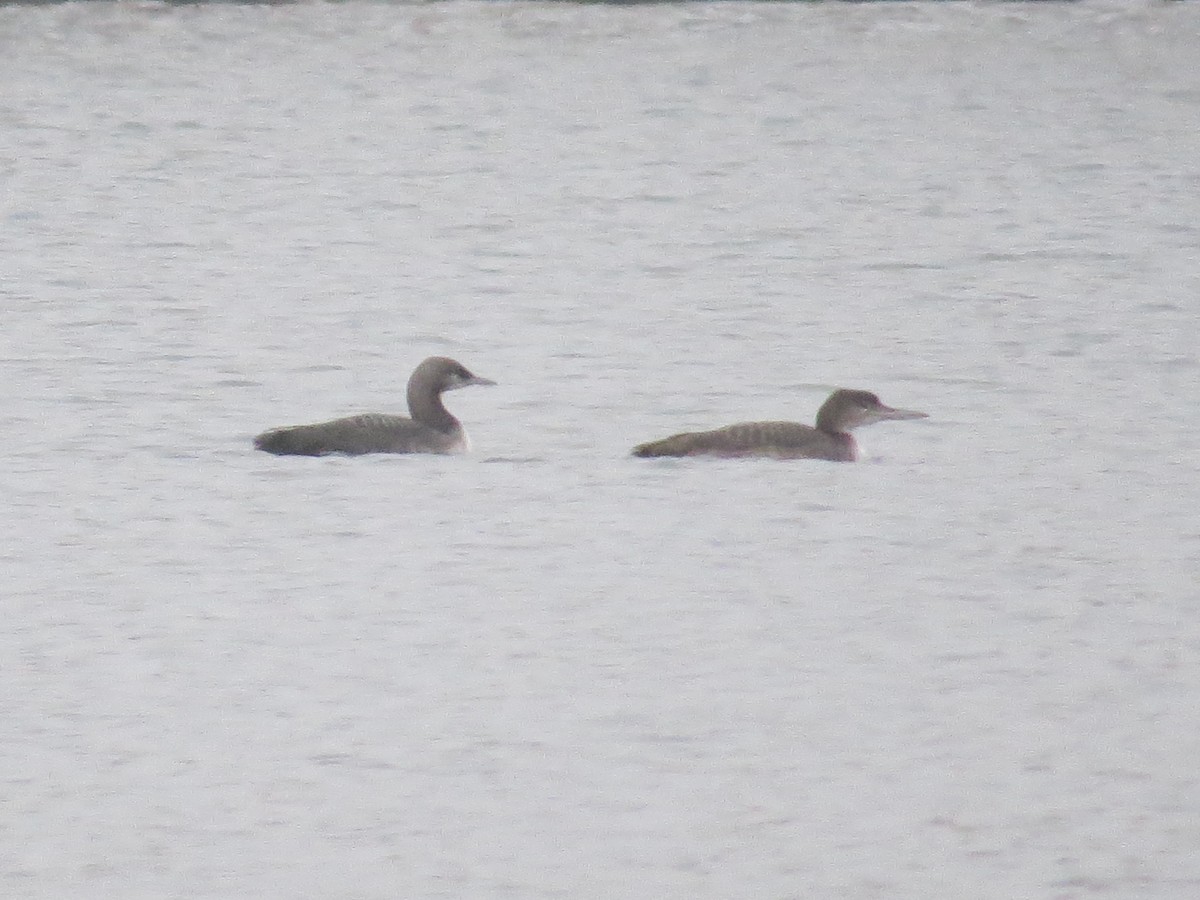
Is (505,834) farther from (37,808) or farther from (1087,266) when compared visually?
(1087,266)

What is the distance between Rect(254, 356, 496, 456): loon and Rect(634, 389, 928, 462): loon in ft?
2.83

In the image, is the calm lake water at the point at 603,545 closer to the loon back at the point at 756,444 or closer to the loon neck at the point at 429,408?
the loon back at the point at 756,444

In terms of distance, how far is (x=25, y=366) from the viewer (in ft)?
47.7

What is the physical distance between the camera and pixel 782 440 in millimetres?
11672

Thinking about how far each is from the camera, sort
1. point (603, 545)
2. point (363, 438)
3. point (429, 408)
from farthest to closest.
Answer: point (429, 408) → point (363, 438) → point (603, 545)

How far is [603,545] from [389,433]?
1.99m

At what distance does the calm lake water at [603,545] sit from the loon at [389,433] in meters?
0.10

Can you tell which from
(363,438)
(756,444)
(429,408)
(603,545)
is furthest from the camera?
(429,408)

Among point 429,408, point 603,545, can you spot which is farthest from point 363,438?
point 603,545

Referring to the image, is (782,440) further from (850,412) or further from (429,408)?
(429,408)

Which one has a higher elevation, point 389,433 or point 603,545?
point 389,433

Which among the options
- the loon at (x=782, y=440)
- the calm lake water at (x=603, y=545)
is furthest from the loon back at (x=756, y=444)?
the calm lake water at (x=603, y=545)

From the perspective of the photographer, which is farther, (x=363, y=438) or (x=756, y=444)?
A: (x=363, y=438)

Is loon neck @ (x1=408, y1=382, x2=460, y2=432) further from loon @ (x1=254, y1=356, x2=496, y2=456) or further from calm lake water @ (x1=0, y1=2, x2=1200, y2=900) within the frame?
calm lake water @ (x1=0, y1=2, x2=1200, y2=900)
